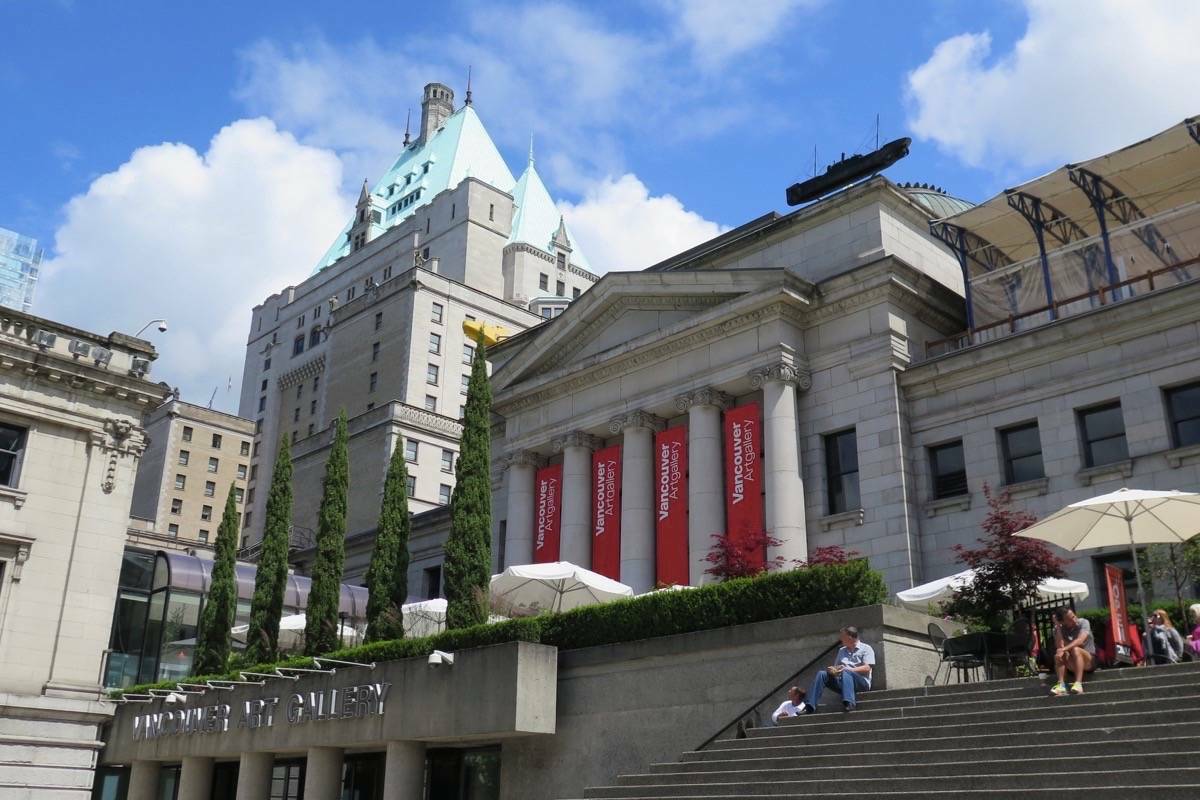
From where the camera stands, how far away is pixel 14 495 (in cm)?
3422

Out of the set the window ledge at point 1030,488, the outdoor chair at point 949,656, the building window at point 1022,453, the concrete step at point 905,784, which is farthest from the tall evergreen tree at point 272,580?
the building window at point 1022,453

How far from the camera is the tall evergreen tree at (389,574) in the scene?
29.4 meters

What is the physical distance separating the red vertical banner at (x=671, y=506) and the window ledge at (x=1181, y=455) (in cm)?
1497

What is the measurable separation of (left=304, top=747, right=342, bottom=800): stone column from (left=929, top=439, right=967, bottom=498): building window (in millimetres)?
19454

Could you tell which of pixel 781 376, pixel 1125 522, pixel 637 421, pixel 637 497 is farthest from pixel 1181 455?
pixel 637 421

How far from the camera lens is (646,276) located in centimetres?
4122

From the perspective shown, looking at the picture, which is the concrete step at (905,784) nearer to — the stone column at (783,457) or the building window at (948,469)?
the stone column at (783,457)

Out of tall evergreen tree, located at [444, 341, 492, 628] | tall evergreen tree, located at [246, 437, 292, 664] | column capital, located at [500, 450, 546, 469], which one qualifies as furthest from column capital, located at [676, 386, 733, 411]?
tall evergreen tree, located at [246, 437, 292, 664]

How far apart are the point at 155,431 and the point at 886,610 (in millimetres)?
112203

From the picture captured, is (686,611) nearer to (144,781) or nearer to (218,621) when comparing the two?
(218,621)

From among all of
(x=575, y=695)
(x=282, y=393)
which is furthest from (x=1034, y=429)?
(x=282, y=393)

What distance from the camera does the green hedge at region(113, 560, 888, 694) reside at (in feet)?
64.0

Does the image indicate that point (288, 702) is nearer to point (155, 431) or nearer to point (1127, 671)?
point (1127, 671)

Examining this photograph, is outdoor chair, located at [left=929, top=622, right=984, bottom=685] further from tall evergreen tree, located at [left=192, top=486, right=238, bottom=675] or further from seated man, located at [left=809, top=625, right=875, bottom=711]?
tall evergreen tree, located at [left=192, top=486, right=238, bottom=675]
